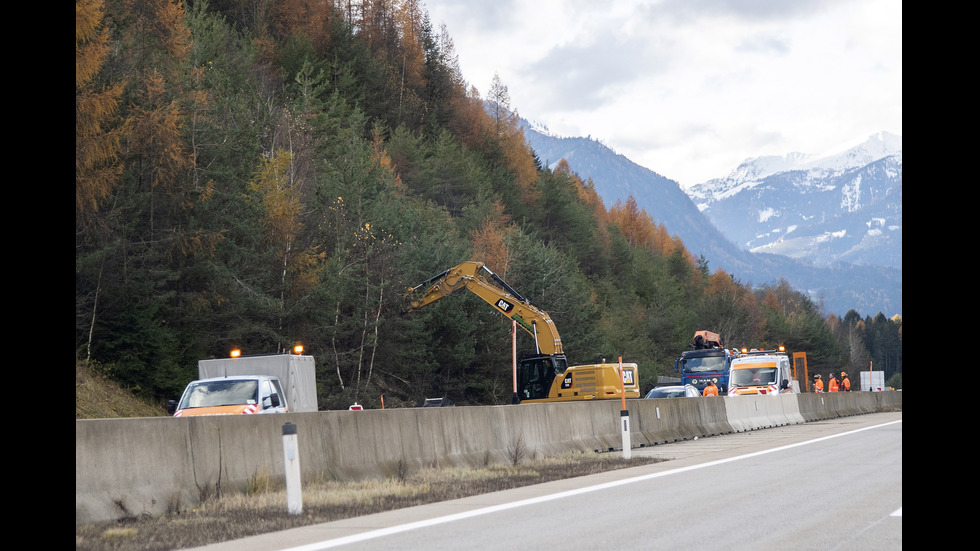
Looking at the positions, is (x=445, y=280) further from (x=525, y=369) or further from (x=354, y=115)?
(x=354, y=115)

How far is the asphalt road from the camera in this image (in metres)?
8.93

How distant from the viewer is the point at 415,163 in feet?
271

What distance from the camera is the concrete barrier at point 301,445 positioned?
1041 cm

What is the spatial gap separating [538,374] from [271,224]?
1367 cm

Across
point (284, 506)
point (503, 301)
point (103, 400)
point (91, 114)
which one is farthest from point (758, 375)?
point (284, 506)

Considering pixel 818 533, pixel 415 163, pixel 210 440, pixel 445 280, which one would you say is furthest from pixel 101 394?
pixel 415 163

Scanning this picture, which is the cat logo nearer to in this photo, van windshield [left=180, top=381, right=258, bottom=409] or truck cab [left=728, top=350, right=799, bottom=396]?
truck cab [left=728, top=350, right=799, bottom=396]

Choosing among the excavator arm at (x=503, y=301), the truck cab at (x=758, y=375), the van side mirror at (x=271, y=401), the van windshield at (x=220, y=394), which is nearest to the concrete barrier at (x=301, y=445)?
the van side mirror at (x=271, y=401)

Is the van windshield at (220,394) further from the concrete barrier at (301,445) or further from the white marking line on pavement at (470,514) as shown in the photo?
the white marking line on pavement at (470,514)

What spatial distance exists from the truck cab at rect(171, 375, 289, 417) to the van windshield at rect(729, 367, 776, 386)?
89.3 feet
